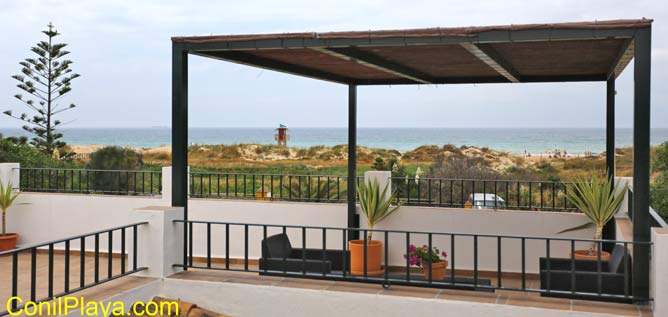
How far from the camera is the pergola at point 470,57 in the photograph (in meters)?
5.19

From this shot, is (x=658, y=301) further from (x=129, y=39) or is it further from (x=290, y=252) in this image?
(x=129, y=39)

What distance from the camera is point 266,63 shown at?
742 centimetres

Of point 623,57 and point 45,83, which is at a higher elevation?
point 45,83

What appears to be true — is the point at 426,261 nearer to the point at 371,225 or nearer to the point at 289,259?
the point at 371,225

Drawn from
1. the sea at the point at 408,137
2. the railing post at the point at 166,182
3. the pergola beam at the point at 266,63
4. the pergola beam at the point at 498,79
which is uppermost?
the sea at the point at 408,137

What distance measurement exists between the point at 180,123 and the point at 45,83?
1834 cm

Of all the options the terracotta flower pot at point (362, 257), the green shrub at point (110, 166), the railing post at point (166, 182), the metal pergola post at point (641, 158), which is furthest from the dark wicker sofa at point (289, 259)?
the green shrub at point (110, 166)

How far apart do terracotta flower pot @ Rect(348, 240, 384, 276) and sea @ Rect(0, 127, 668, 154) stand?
103 ft

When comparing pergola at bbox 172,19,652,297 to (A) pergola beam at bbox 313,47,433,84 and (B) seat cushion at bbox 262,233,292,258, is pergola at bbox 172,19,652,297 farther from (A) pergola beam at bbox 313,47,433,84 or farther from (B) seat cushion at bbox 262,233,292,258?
(B) seat cushion at bbox 262,233,292,258

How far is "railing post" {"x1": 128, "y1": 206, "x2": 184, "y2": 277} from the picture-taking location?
20.8 feet

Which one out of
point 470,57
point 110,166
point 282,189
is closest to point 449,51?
point 470,57

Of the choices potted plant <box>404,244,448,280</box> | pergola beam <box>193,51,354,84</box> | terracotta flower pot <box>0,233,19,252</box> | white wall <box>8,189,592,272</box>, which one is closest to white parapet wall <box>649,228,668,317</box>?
potted plant <box>404,244,448,280</box>

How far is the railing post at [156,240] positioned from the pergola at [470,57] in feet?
0.90

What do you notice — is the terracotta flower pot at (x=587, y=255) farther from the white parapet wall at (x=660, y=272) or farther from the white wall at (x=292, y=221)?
the white parapet wall at (x=660, y=272)
